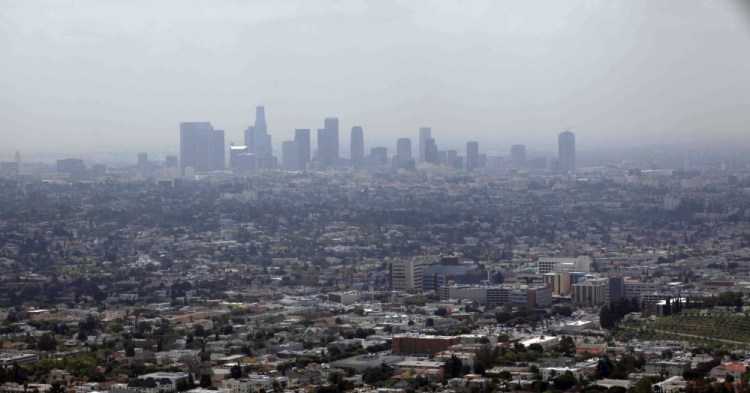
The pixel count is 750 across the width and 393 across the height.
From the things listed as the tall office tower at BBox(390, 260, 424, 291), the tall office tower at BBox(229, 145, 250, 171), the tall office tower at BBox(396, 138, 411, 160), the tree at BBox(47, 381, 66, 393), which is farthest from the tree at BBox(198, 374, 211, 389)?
the tall office tower at BBox(229, 145, 250, 171)

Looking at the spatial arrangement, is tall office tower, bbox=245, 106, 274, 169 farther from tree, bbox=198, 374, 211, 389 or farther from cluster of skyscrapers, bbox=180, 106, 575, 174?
tree, bbox=198, 374, 211, 389

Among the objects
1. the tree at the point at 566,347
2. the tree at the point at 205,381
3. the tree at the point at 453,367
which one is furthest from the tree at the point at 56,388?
the tree at the point at 566,347

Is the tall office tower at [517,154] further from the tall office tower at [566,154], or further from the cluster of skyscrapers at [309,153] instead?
the tall office tower at [566,154]

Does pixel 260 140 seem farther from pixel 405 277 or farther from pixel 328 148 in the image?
pixel 405 277

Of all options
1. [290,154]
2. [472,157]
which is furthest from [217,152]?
[472,157]

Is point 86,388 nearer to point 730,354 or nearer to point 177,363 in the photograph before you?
point 177,363

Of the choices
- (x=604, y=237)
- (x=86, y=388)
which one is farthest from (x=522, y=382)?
(x=604, y=237)
